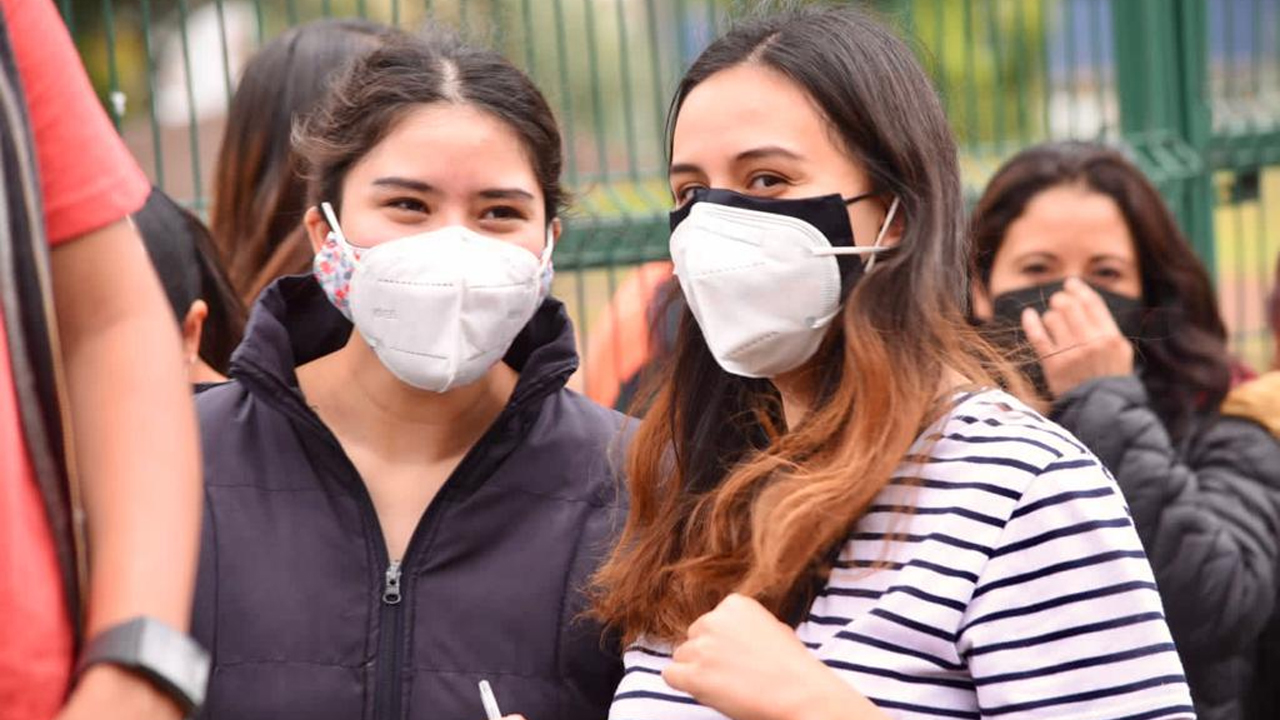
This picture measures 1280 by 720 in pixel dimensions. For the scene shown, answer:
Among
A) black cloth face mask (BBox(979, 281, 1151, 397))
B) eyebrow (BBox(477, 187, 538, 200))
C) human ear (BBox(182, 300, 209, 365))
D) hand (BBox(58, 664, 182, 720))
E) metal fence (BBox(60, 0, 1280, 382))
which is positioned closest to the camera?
hand (BBox(58, 664, 182, 720))

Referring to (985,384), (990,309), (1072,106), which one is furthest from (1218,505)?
(1072,106)

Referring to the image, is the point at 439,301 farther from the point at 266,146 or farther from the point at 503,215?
the point at 266,146

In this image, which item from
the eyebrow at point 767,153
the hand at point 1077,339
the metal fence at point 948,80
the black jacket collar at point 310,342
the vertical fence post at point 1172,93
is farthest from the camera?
the vertical fence post at point 1172,93

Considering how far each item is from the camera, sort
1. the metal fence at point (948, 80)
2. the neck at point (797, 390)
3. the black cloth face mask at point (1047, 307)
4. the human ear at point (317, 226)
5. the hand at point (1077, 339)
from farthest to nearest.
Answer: the metal fence at point (948, 80)
the black cloth face mask at point (1047, 307)
the hand at point (1077, 339)
the human ear at point (317, 226)
the neck at point (797, 390)

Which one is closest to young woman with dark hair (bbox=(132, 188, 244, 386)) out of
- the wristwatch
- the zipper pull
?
the zipper pull

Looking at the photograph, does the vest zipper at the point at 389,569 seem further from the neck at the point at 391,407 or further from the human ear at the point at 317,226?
the human ear at the point at 317,226

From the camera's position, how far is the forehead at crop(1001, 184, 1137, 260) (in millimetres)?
4008

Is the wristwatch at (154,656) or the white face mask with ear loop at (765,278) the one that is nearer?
the wristwatch at (154,656)

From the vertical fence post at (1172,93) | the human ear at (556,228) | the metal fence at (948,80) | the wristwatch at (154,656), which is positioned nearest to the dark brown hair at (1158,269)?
the metal fence at (948,80)

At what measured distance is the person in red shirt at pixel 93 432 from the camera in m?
1.45

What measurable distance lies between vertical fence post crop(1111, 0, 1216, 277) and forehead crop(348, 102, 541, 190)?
11.3 feet

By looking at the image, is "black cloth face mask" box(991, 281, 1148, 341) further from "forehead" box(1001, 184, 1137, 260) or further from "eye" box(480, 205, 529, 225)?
"eye" box(480, 205, 529, 225)

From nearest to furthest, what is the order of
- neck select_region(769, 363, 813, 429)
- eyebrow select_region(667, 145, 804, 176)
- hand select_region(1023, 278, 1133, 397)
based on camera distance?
eyebrow select_region(667, 145, 804, 176) → neck select_region(769, 363, 813, 429) → hand select_region(1023, 278, 1133, 397)

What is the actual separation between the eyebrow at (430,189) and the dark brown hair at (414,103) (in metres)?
0.08
